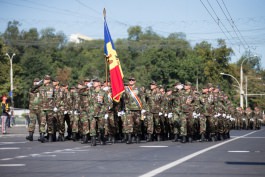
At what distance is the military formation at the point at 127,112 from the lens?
837 inches

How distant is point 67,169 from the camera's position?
12391mm

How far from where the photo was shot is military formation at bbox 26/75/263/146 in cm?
2127

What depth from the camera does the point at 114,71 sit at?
23344 mm

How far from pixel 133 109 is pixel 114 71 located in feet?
5.40

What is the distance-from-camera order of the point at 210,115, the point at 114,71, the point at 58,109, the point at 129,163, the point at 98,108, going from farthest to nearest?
the point at 210,115 → the point at 114,71 → the point at 58,109 → the point at 98,108 → the point at 129,163

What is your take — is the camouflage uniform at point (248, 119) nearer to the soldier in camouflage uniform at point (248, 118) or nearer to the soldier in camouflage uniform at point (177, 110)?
the soldier in camouflage uniform at point (248, 118)

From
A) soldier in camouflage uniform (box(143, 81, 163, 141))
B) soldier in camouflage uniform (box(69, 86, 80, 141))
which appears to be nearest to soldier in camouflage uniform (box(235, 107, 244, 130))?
soldier in camouflage uniform (box(143, 81, 163, 141))

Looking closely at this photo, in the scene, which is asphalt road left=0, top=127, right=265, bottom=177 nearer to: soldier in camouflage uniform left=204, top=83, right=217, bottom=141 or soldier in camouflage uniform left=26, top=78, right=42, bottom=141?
soldier in camouflage uniform left=26, top=78, right=42, bottom=141

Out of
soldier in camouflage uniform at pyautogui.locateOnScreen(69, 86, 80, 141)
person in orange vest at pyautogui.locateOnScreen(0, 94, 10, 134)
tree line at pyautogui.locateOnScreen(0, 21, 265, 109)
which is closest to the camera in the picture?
soldier in camouflage uniform at pyautogui.locateOnScreen(69, 86, 80, 141)

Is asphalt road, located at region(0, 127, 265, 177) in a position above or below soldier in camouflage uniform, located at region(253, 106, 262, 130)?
below

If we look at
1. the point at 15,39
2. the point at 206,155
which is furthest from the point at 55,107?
the point at 15,39

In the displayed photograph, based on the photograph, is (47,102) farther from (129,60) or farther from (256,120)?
(129,60)

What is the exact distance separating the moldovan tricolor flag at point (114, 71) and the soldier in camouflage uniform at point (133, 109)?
14.0 inches

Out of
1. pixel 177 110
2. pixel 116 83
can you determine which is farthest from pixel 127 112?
pixel 177 110
